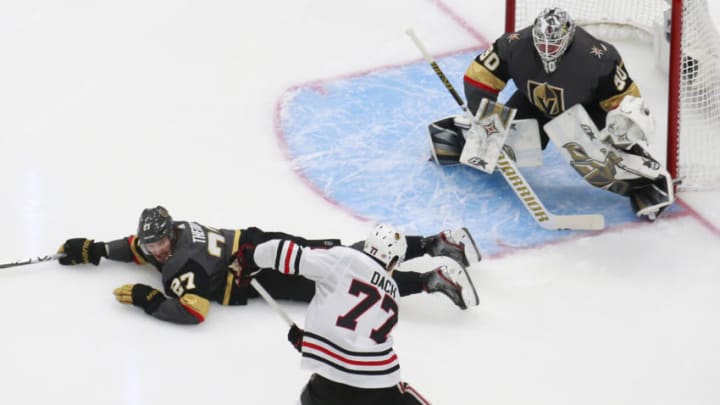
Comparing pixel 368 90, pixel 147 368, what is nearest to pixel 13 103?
pixel 368 90

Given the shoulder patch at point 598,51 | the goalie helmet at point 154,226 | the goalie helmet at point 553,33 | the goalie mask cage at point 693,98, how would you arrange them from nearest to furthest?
the goalie helmet at point 154,226
the goalie helmet at point 553,33
the shoulder patch at point 598,51
the goalie mask cage at point 693,98

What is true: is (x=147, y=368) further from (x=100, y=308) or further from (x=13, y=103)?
(x=13, y=103)

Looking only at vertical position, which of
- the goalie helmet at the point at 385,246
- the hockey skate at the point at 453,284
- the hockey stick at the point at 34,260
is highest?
the goalie helmet at the point at 385,246

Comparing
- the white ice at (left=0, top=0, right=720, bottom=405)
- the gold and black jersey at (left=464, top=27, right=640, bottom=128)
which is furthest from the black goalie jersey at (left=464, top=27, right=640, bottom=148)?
the white ice at (left=0, top=0, right=720, bottom=405)

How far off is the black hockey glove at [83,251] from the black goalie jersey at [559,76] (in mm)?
1528

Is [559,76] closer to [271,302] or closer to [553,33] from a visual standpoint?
[553,33]

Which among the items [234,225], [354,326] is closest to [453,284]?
[354,326]

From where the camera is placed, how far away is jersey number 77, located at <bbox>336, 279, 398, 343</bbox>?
4.14m

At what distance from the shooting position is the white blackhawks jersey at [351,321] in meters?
4.14

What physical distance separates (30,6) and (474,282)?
2.95 m

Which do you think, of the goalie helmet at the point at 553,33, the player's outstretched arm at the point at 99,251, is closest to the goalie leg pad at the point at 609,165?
the goalie helmet at the point at 553,33

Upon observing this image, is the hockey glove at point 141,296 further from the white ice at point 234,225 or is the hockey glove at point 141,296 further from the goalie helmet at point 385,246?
the goalie helmet at point 385,246

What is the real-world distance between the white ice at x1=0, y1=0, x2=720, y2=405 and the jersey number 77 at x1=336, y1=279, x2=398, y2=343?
0.53 metres

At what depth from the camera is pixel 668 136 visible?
18.1 ft
